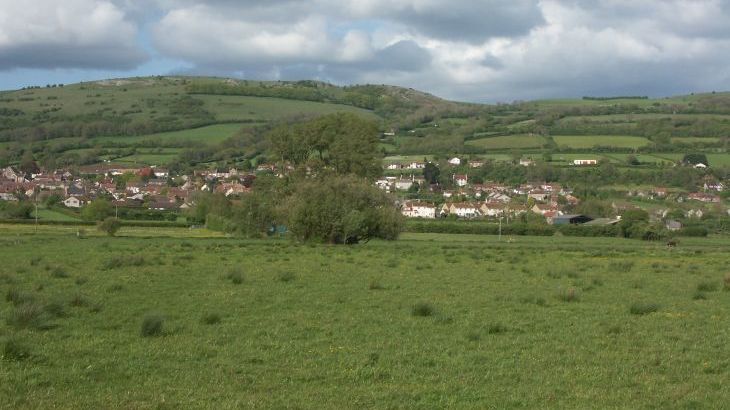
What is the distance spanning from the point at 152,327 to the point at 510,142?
455 feet

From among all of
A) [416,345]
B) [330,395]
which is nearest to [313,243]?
[416,345]

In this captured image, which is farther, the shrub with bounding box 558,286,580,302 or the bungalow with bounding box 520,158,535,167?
the bungalow with bounding box 520,158,535,167

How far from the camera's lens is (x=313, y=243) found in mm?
51719

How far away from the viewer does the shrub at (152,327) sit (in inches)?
567

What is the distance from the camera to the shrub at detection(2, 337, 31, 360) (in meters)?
11.8

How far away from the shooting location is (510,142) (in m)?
150

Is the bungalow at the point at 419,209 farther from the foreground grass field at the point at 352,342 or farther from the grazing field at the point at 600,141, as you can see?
the foreground grass field at the point at 352,342

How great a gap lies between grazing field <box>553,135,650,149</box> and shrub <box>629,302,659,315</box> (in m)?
122

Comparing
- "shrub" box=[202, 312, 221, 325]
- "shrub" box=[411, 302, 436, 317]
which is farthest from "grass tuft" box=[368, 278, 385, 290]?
"shrub" box=[202, 312, 221, 325]

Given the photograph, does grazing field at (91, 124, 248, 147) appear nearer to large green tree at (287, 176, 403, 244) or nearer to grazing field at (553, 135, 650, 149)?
grazing field at (553, 135, 650, 149)

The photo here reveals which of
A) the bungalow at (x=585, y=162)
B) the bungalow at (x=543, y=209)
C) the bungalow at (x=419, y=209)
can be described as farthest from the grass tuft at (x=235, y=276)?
the bungalow at (x=585, y=162)

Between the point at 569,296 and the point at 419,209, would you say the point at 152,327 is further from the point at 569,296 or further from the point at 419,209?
the point at 419,209

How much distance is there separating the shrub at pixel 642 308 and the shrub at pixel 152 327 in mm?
9718

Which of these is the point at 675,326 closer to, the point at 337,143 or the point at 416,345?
the point at 416,345
